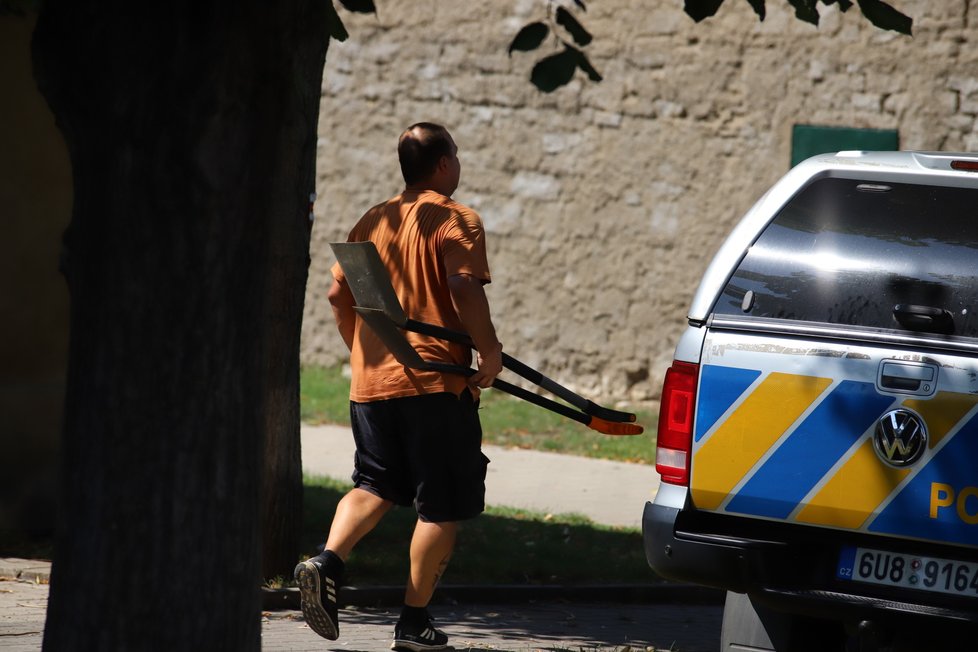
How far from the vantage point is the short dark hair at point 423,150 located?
216 inches

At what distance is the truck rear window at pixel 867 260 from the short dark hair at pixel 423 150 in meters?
1.49

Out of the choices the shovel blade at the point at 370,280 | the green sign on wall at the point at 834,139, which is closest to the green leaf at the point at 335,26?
the shovel blade at the point at 370,280

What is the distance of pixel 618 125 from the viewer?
12.4 m

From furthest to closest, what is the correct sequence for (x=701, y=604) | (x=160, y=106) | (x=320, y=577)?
1. (x=701, y=604)
2. (x=320, y=577)
3. (x=160, y=106)

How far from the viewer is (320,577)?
5.15 m

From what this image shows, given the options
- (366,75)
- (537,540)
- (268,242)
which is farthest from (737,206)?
(268,242)

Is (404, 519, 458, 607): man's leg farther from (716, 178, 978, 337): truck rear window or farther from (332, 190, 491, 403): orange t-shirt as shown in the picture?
(716, 178, 978, 337): truck rear window

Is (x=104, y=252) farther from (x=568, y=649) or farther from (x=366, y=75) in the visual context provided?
(x=366, y=75)

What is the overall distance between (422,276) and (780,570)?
1796mm

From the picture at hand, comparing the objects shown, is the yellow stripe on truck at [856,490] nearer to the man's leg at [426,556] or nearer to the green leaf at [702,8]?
the green leaf at [702,8]

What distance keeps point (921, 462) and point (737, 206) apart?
8453 mm

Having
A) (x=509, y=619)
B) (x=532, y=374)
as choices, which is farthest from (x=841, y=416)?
(x=509, y=619)

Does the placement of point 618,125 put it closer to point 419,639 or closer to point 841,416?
point 419,639

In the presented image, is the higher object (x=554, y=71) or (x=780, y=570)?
(x=554, y=71)
